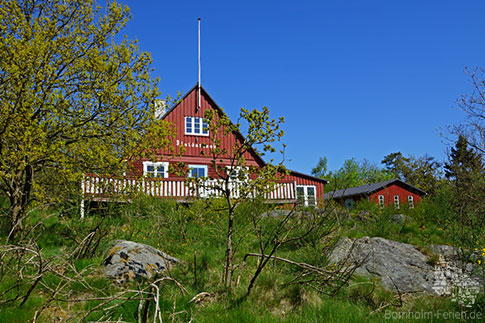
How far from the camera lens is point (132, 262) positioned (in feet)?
17.3

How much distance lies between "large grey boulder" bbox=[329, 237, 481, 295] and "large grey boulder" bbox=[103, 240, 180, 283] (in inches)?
111

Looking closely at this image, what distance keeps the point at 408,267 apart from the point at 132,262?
16.0ft

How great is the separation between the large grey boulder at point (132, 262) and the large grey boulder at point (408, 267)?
111 inches

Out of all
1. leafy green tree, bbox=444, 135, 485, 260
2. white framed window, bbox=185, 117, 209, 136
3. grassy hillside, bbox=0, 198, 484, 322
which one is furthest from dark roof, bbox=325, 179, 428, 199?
grassy hillside, bbox=0, 198, 484, 322

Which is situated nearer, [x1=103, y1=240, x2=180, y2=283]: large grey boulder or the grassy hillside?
the grassy hillside

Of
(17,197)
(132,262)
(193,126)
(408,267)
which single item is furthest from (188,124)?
(408,267)

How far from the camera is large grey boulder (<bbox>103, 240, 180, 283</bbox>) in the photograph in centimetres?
507

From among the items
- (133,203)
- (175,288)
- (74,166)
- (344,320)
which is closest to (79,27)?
(74,166)

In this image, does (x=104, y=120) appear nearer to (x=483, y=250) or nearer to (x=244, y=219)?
(x=244, y=219)

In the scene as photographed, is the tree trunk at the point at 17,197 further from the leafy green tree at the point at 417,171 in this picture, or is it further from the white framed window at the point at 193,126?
the leafy green tree at the point at 417,171

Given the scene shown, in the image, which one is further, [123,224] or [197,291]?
[123,224]

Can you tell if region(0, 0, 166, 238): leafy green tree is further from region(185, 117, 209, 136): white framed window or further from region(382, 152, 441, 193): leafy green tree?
region(382, 152, 441, 193): leafy green tree

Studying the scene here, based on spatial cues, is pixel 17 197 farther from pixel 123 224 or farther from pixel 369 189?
pixel 369 189

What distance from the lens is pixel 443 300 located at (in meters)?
4.78
